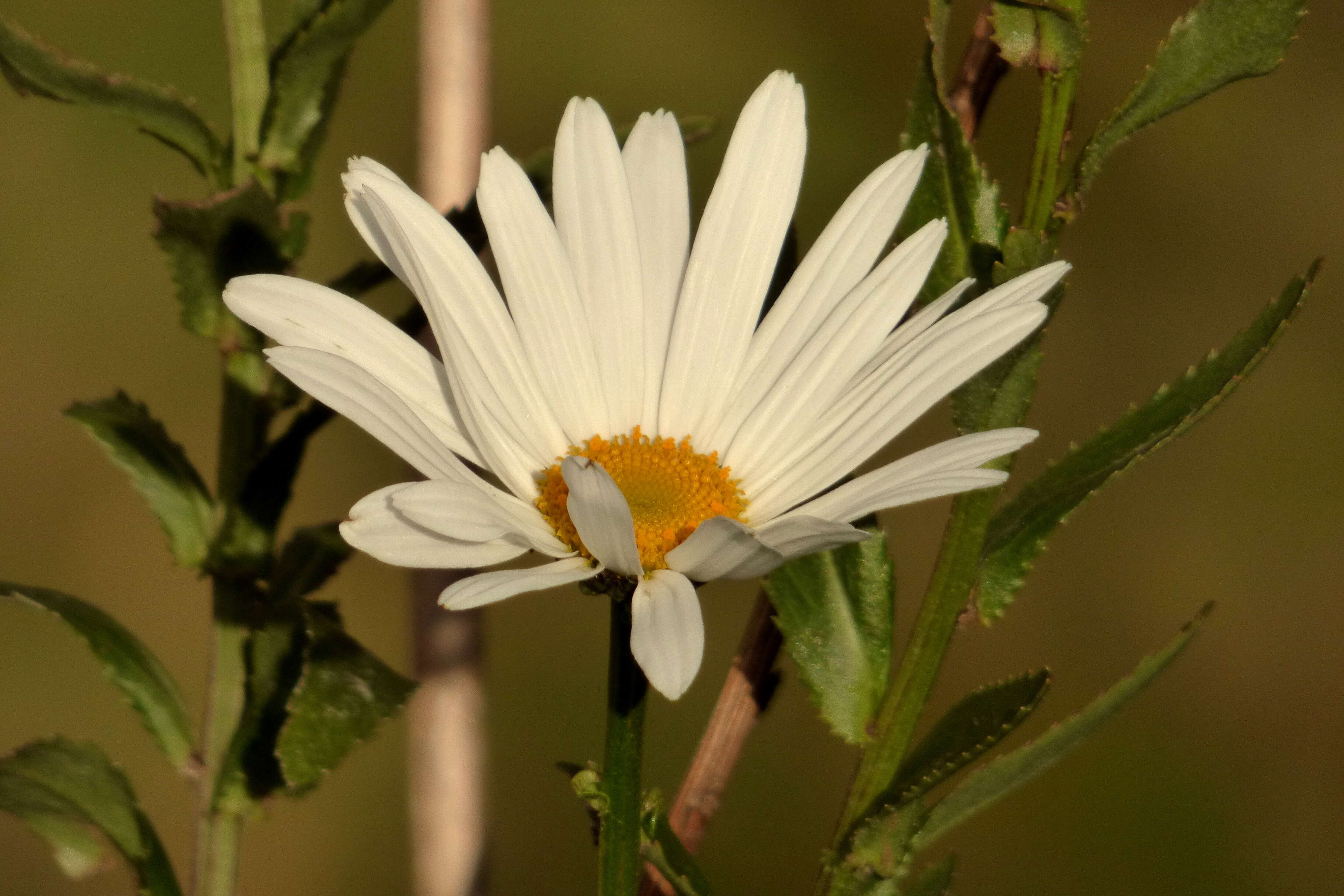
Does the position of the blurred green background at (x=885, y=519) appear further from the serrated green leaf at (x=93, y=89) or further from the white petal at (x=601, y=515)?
the white petal at (x=601, y=515)

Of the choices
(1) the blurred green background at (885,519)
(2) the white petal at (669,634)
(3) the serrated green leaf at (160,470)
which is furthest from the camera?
(1) the blurred green background at (885,519)

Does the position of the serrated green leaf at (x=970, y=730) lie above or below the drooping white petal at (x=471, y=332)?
below

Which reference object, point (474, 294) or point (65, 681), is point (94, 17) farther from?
point (474, 294)

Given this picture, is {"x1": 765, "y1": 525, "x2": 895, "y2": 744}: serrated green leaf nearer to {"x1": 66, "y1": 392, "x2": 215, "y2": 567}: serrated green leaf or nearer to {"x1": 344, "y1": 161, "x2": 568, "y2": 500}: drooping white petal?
{"x1": 344, "y1": 161, "x2": 568, "y2": 500}: drooping white petal

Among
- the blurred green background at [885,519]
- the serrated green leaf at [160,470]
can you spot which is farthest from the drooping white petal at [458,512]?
the blurred green background at [885,519]

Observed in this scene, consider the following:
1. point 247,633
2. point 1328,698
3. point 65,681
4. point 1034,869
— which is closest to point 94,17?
point 65,681

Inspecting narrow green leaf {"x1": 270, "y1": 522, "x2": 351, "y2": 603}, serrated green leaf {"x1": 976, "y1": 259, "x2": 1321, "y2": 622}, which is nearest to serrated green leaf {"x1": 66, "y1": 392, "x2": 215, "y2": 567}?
narrow green leaf {"x1": 270, "y1": 522, "x2": 351, "y2": 603}

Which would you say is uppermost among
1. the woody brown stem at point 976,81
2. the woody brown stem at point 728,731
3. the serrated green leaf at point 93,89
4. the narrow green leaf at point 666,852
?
the serrated green leaf at point 93,89
